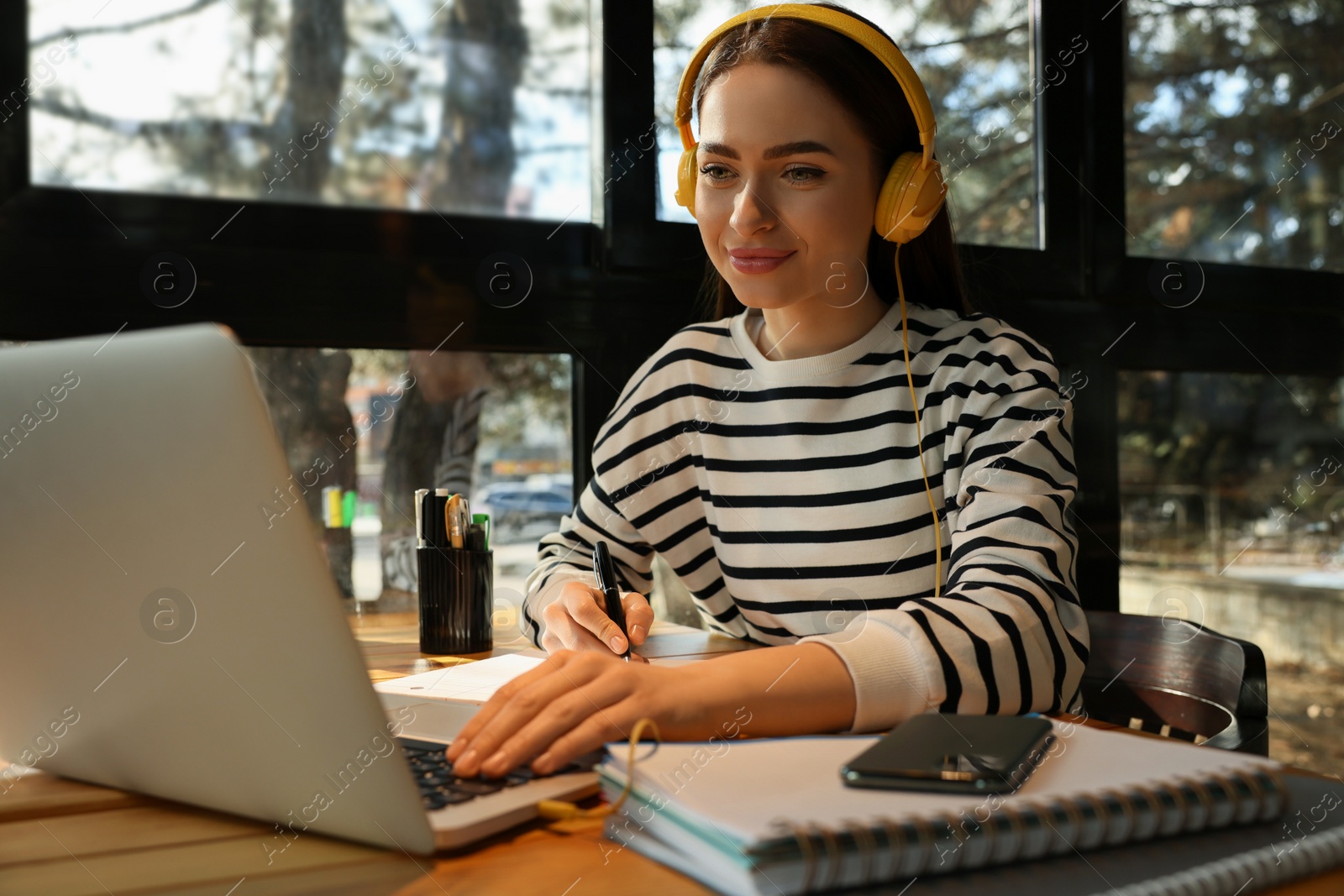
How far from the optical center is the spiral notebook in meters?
0.48

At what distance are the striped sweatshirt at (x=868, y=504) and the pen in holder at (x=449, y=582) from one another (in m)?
0.06

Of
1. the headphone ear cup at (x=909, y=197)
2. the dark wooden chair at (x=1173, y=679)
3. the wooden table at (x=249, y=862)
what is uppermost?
the headphone ear cup at (x=909, y=197)

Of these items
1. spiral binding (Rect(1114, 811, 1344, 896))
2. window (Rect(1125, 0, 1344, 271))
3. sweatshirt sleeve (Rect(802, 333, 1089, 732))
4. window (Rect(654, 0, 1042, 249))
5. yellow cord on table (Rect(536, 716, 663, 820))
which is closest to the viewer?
spiral binding (Rect(1114, 811, 1344, 896))

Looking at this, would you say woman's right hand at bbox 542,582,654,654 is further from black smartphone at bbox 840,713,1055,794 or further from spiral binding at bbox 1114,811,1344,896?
spiral binding at bbox 1114,811,1344,896

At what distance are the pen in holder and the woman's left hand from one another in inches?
20.6

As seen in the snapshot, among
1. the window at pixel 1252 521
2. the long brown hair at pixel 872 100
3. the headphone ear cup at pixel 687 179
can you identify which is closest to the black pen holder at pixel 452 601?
the headphone ear cup at pixel 687 179

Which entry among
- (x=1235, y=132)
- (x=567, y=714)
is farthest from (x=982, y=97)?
(x=567, y=714)

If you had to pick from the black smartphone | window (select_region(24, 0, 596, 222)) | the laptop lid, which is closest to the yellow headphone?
window (select_region(24, 0, 596, 222))

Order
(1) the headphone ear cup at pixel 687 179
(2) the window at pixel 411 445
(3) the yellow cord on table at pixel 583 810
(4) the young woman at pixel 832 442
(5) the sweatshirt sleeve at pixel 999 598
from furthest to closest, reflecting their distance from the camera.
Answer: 1. (2) the window at pixel 411 445
2. (1) the headphone ear cup at pixel 687 179
3. (4) the young woman at pixel 832 442
4. (5) the sweatshirt sleeve at pixel 999 598
5. (3) the yellow cord on table at pixel 583 810

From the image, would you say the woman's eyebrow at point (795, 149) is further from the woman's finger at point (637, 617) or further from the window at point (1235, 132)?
the window at point (1235, 132)

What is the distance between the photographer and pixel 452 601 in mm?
1198

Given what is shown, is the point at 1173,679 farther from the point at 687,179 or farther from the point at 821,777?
the point at 687,179

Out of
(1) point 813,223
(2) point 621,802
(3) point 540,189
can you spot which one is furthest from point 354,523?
(2) point 621,802

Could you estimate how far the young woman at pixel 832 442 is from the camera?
36.9 inches
